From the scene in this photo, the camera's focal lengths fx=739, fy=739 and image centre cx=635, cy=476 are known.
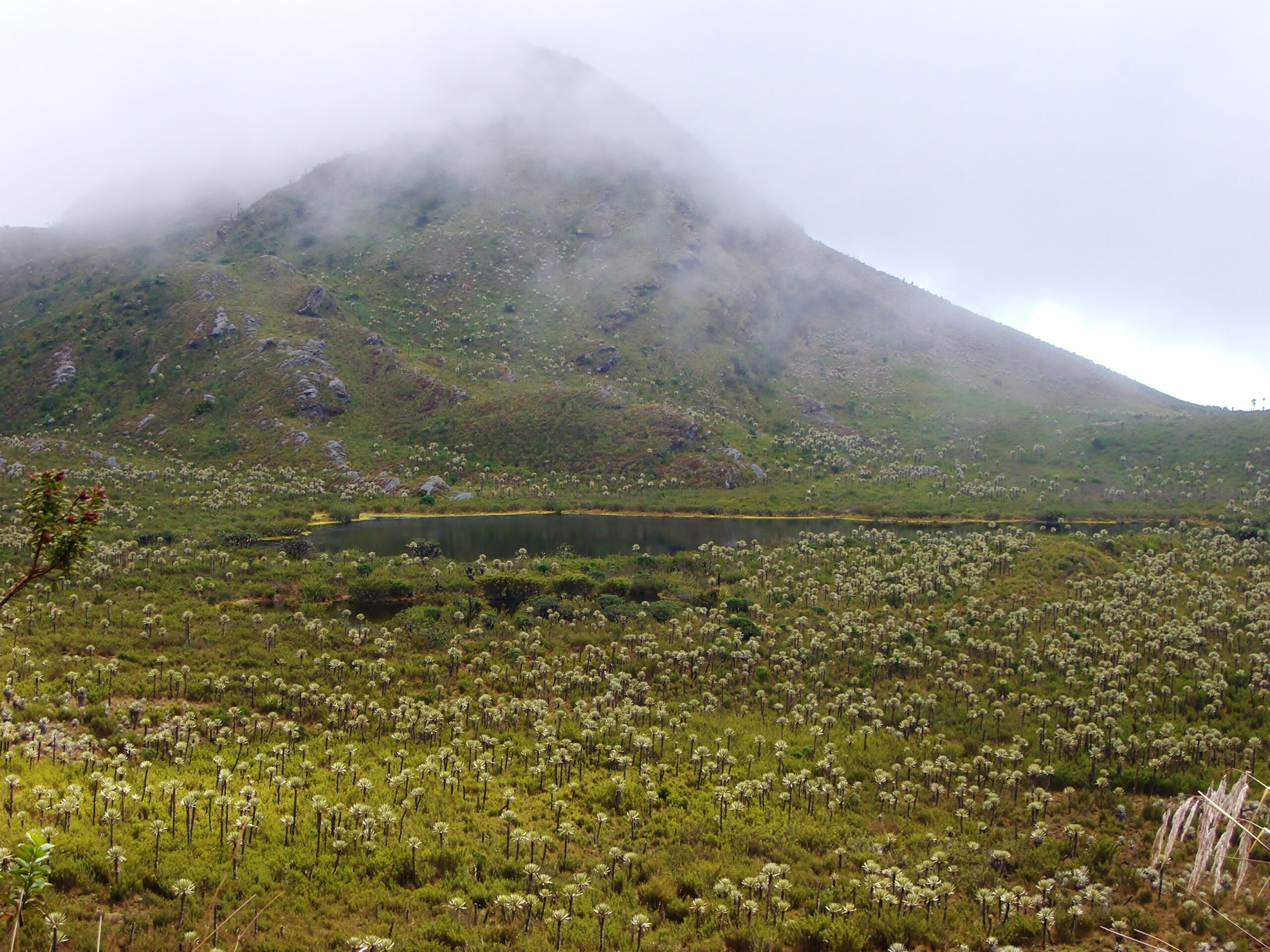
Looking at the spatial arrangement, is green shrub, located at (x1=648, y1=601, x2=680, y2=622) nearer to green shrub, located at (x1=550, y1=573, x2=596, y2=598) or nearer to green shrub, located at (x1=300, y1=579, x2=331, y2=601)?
green shrub, located at (x1=550, y1=573, x2=596, y2=598)

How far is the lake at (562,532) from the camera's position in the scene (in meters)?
93.4

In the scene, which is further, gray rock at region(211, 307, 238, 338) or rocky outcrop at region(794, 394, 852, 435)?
rocky outcrop at region(794, 394, 852, 435)

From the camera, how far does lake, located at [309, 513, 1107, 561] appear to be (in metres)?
93.4

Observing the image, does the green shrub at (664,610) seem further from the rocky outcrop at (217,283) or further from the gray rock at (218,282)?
the gray rock at (218,282)

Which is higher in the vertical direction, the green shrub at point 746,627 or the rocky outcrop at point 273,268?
the rocky outcrop at point 273,268

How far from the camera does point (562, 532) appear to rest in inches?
4284

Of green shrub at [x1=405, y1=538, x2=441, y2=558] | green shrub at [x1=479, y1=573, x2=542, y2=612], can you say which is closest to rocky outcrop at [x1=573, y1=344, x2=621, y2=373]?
green shrub at [x1=405, y1=538, x2=441, y2=558]

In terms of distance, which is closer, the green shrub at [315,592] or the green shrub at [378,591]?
the green shrub at [315,592]

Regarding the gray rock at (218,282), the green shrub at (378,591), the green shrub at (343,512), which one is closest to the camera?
the green shrub at (378,591)

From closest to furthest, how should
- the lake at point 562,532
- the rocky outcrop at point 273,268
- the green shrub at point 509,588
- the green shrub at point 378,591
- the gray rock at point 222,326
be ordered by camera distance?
the green shrub at point 378,591 < the green shrub at point 509,588 < the lake at point 562,532 < the gray rock at point 222,326 < the rocky outcrop at point 273,268

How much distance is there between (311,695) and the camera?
40.2 metres

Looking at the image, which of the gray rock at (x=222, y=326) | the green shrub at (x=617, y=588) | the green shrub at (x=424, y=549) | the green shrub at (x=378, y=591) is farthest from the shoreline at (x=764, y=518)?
the gray rock at (x=222, y=326)

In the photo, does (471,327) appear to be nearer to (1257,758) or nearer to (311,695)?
(311,695)

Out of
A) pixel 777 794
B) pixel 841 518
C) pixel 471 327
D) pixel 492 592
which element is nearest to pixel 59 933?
pixel 777 794
